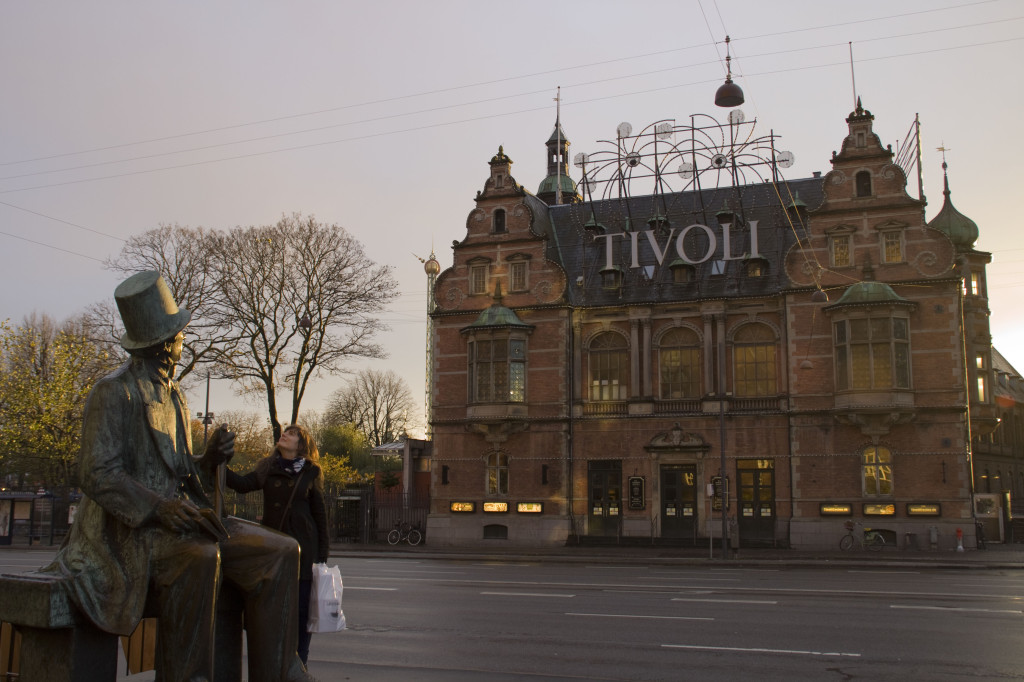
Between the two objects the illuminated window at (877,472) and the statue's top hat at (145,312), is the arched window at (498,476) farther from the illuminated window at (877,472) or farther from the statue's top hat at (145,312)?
the statue's top hat at (145,312)

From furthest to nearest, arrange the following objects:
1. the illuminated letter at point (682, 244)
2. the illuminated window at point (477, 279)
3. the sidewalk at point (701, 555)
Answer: the illuminated window at point (477, 279) < the illuminated letter at point (682, 244) < the sidewalk at point (701, 555)

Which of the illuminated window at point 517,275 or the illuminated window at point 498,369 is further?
the illuminated window at point 517,275

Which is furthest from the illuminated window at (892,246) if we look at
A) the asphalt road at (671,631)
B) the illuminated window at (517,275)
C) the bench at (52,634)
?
the bench at (52,634)

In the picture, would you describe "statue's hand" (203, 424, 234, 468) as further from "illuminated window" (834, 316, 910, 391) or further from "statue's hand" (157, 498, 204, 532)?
"illuminated window" (834, 316, 910, 391)

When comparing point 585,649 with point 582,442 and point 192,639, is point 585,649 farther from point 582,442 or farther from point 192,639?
point 582,442

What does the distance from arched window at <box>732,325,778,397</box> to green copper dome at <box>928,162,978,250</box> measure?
689 inches

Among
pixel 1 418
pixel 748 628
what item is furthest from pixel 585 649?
pixel 1 418

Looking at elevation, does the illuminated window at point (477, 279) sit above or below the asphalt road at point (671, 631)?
above

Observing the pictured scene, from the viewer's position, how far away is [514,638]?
34.3 feet

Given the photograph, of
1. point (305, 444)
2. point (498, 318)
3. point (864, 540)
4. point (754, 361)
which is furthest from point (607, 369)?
point (305, 444)

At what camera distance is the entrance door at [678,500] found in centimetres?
3478

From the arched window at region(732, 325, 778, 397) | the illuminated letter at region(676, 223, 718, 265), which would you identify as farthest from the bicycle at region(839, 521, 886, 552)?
the illuminated letter at region(676, 223, 718, 265)

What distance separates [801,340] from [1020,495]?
125 ft

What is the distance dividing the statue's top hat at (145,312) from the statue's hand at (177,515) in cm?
92
